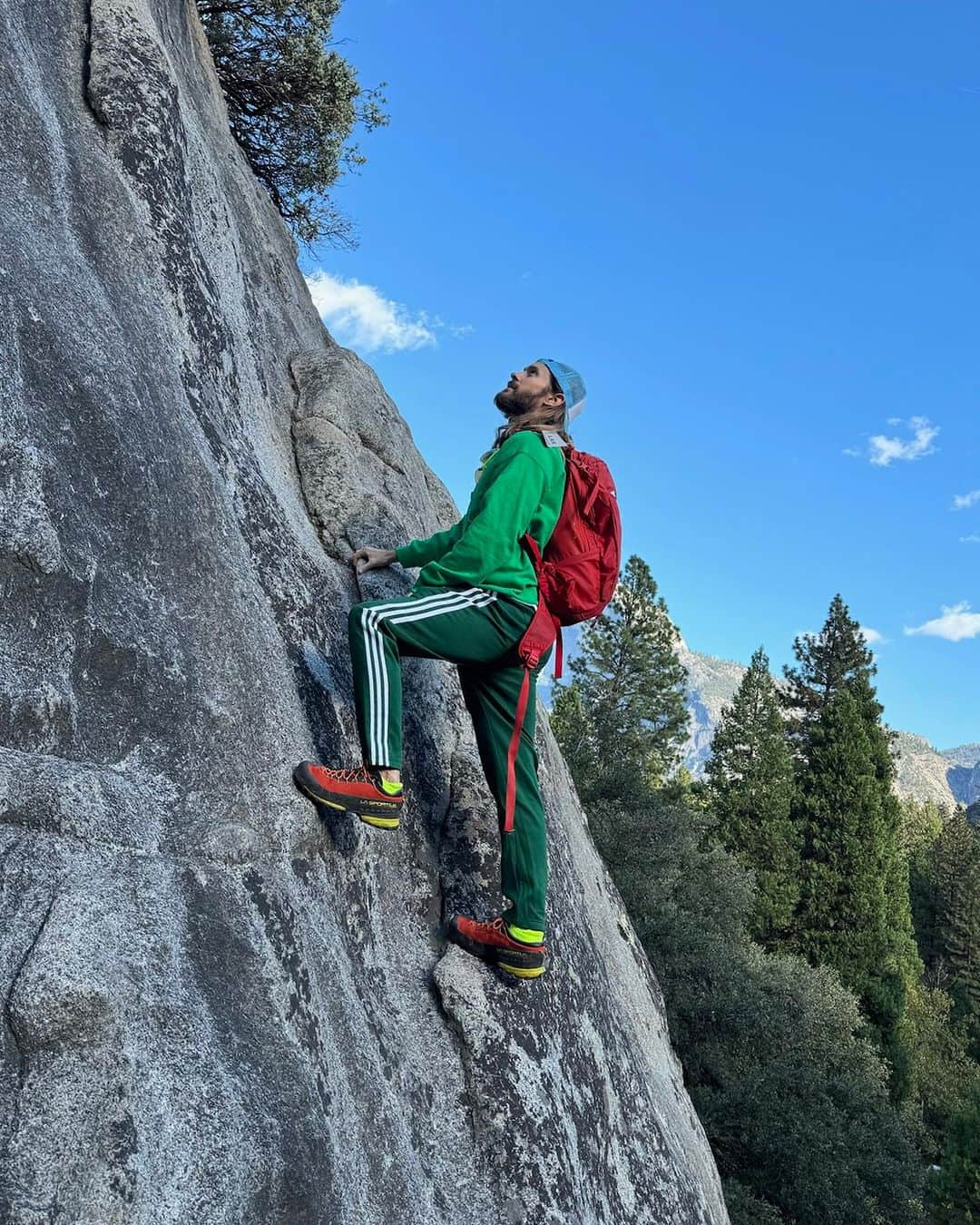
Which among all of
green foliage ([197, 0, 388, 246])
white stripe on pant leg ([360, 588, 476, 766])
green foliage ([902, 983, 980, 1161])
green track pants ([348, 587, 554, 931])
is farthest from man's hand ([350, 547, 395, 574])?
green foliage ([902, 983, 980, 1161])

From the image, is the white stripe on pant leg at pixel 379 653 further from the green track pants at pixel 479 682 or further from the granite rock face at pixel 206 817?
the granite rock face at pixel 206 817

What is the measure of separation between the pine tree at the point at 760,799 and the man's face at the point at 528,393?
3654 cm

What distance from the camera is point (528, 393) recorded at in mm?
6008

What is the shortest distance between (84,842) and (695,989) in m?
25.8

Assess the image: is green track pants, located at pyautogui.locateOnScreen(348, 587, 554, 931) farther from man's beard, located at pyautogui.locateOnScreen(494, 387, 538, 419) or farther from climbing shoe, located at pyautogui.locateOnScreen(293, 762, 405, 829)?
man's beard, located at pyautogui.locateOnScreen(494, 387, 538, 419)

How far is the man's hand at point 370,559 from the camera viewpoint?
20.9 feet

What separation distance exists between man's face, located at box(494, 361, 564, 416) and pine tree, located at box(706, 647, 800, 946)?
1439 inches

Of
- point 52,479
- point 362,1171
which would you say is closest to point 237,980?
point 362,1171

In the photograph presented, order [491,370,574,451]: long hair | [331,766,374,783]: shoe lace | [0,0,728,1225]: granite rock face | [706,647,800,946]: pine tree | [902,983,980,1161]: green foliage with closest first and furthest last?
[0,0,728,1225]: granite rock face, [331,766,374,783]: shoe lace, [491,370,574,451]: long hair, [902,983,980,1161]: green foliage, [706,647,800,946]: pine tree

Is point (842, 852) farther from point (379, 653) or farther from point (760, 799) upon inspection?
point (379, 653)

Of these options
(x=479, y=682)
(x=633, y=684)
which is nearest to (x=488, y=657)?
(x=479, y=682)

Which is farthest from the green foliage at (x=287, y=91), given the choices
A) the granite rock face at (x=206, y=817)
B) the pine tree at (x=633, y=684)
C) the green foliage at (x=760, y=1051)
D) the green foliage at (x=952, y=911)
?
the green foliage at (x=952, y=911)

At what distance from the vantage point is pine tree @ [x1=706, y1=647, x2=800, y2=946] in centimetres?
4003

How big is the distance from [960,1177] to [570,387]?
864 inches
